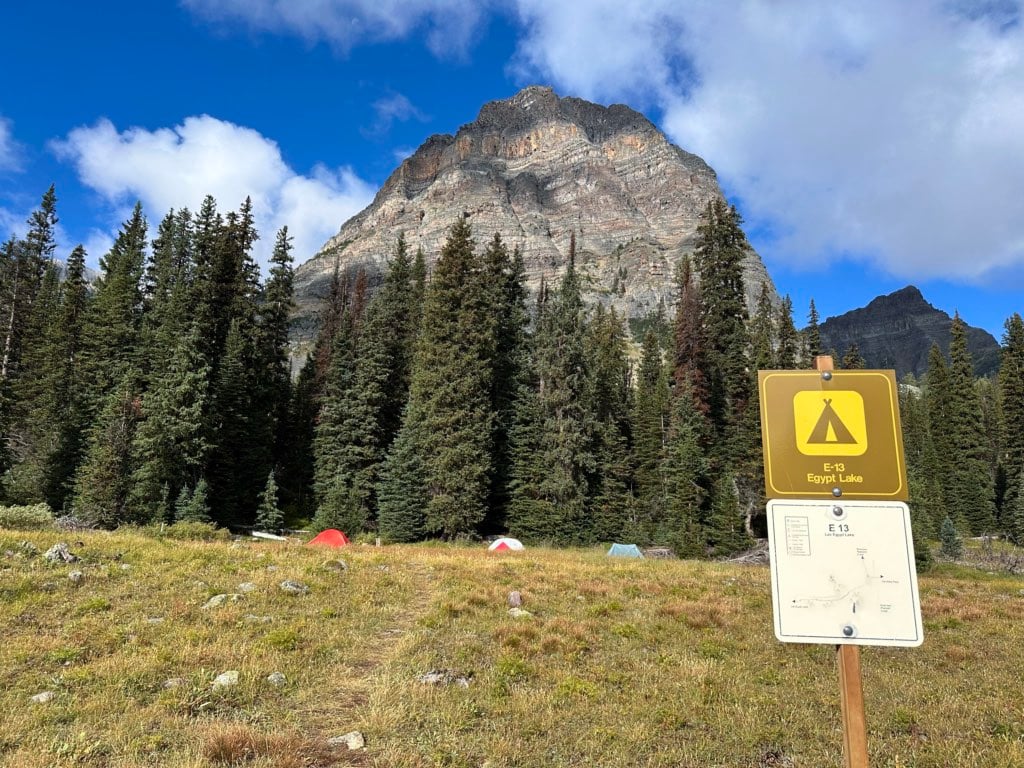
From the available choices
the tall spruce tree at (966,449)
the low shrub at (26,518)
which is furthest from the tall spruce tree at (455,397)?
the tall spruce tree at (966,449)

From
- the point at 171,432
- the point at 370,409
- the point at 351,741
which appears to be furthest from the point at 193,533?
the point at 370,409

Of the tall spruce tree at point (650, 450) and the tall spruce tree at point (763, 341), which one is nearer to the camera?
the tall spruce tree at point (763, 341)

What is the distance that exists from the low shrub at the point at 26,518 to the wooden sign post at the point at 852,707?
24.3 meters

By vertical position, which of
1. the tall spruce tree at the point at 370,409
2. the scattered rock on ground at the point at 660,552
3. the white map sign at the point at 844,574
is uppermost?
the tall spruce tree at the point at 370,409

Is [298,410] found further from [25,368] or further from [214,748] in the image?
[214,748]

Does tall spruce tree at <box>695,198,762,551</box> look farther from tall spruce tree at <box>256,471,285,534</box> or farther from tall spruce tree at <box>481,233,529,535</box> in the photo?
tall spruce tree at <box>256,471,285,534</box>

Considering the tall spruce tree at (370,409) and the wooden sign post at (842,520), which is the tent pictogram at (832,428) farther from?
the tall spruce tree at (370,409)

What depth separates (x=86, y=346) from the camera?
140ft

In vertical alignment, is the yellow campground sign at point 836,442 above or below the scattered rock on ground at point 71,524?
above

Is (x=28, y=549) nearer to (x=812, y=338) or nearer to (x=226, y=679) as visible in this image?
(x=226, y=679)

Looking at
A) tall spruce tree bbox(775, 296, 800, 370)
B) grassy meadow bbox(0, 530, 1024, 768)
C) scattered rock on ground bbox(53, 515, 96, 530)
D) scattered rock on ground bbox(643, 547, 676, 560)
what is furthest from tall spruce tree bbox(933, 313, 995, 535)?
scattered rock on ground bbox(53, 515, 96, 530)

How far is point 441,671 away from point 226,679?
2.86 metres

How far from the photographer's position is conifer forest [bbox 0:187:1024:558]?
34.4 meters

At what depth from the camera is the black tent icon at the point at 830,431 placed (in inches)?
152
